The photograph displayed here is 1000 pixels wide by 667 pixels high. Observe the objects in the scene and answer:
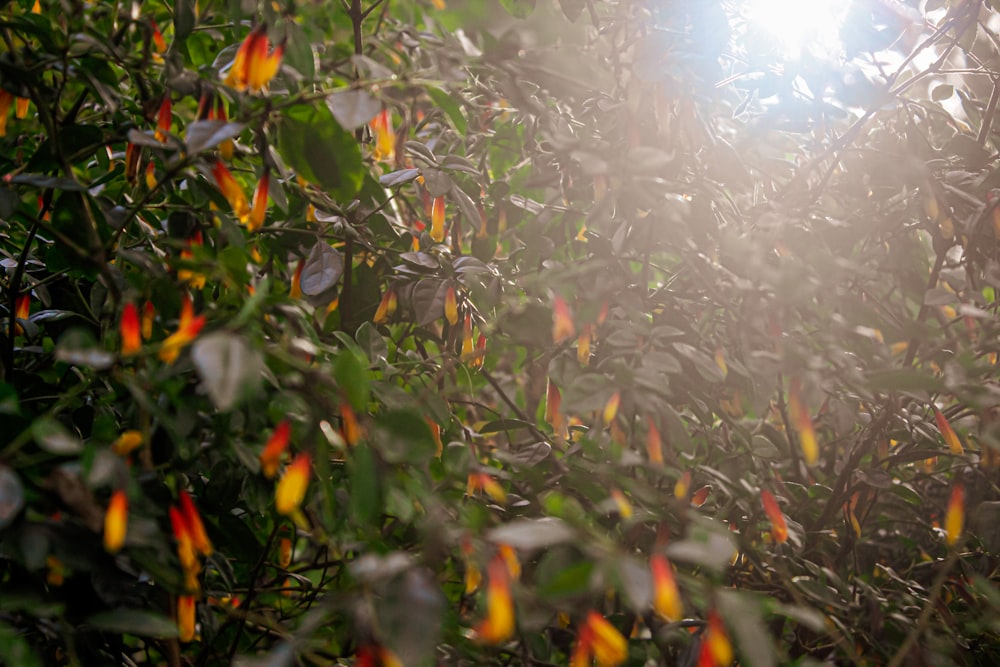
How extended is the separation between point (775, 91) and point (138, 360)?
2.99 feet

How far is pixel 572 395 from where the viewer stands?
0.85 metres

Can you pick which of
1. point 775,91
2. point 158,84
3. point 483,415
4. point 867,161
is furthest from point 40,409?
point 867,161

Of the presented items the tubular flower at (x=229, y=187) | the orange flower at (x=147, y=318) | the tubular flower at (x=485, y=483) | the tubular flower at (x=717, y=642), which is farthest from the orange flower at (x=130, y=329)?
the tubular flower at (x=717, y=642)

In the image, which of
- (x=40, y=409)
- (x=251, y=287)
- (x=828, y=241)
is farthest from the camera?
(x=828, y=241)

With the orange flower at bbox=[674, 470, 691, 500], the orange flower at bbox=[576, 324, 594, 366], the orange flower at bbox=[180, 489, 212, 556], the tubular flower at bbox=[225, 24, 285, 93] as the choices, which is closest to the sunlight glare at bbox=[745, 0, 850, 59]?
the orange flower at bbox=[576, 324, 594, 366]

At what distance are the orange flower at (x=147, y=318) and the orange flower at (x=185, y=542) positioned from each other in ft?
0.73

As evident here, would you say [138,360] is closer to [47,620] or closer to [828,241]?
[47,620]

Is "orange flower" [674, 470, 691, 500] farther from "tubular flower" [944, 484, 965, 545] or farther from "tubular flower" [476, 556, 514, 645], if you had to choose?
"tubular flower" [476, 556, 514, 645]

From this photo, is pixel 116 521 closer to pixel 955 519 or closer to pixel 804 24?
pixel 955 519

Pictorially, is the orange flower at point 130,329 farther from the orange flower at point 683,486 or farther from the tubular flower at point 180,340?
the orange flower at point 683,486

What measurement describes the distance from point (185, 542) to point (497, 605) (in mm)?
326

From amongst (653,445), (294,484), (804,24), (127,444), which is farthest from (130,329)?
(804,24)

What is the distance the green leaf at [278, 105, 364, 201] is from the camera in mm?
967

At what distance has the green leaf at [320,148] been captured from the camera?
967 millimetres
